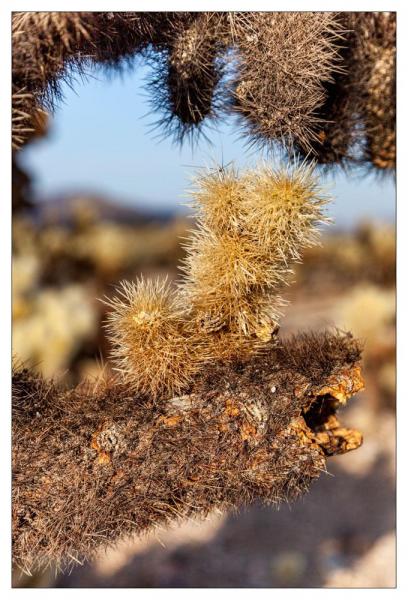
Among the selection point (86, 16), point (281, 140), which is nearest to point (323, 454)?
point (281, 140)

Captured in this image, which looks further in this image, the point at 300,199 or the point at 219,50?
the point at 219,50

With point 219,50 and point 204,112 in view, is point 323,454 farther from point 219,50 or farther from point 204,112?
point 219,50

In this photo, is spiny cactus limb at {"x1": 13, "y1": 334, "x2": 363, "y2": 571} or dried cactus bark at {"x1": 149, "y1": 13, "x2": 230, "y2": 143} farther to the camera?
dried cactus bark at {"x1": 149, "y1": 13, "x2": 230, "y2": 143}

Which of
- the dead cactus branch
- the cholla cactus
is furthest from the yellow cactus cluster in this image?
the dead cactus branch

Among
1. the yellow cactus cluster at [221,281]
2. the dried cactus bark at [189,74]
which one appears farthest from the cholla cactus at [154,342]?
the dried cactus bark at [189,74]

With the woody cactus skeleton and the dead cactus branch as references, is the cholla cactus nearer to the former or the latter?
the woody cactus skeleton

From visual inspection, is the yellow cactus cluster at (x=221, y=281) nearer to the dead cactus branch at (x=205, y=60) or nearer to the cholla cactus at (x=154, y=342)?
the cholla cactus at (x=154, y=342)

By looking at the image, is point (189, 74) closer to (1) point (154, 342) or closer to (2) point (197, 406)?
(1) point (154, 342)
